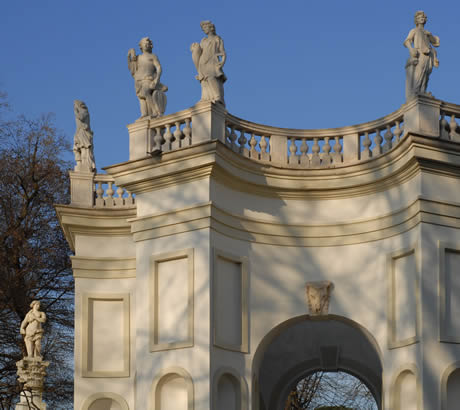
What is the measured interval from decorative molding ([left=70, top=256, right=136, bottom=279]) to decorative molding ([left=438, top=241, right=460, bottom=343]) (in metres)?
6.51

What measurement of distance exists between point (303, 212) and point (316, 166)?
0.86 meters

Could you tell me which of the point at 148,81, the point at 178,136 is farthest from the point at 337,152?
the point at 148,81

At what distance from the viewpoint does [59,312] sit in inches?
1100

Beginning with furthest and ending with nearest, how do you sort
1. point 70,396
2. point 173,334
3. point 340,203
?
1. point 70,396
2. point 340,203
3. point 173,334

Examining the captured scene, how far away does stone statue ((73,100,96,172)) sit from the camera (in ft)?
63.8

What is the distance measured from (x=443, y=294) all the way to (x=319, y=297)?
2.40 m

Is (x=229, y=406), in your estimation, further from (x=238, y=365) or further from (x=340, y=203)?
(x=340, y=203)

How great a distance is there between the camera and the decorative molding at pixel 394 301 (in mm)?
14909

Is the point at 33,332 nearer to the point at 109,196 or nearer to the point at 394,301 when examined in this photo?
the point at 109,196

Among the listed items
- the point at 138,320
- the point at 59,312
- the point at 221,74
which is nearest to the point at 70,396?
the point at 59,312

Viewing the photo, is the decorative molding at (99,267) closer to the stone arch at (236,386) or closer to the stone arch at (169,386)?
the stone arch at (169,386)

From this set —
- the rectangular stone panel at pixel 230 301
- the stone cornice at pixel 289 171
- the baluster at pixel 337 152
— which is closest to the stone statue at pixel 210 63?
the stone cornice at pixel 289 171

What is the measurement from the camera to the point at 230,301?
1606cm

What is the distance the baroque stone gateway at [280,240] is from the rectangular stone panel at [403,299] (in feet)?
0.09
